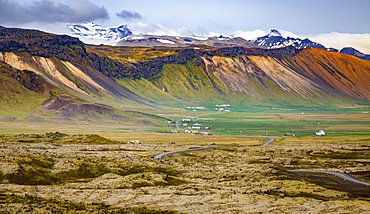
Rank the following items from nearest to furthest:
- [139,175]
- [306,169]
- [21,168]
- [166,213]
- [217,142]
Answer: [166,213] < [21,168] < [139,175] < [306,169] < [217,142]

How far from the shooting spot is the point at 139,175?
86250 mm

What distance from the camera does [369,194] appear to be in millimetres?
76000

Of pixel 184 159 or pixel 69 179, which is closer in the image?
pixel 69 179

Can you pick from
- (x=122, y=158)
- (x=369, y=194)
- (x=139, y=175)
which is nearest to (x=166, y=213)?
(x=139, y=175)

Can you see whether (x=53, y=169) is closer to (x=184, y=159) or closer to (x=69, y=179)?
(x=69, y=179)

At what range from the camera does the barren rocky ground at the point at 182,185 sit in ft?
200

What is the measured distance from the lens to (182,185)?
268 feet

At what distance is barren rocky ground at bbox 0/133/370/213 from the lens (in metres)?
61.0

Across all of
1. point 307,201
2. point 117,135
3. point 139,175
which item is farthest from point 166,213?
point 117,135

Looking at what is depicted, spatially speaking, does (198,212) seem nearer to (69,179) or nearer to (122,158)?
(69,179)

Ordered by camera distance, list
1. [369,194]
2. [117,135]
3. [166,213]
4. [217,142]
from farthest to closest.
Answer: [117,135] < [217,142] < [369,194] < [166,213]

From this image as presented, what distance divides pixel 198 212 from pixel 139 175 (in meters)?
28.7

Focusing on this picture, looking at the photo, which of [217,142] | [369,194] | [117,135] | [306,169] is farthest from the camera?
[117,135]

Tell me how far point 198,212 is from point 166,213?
4.09m
